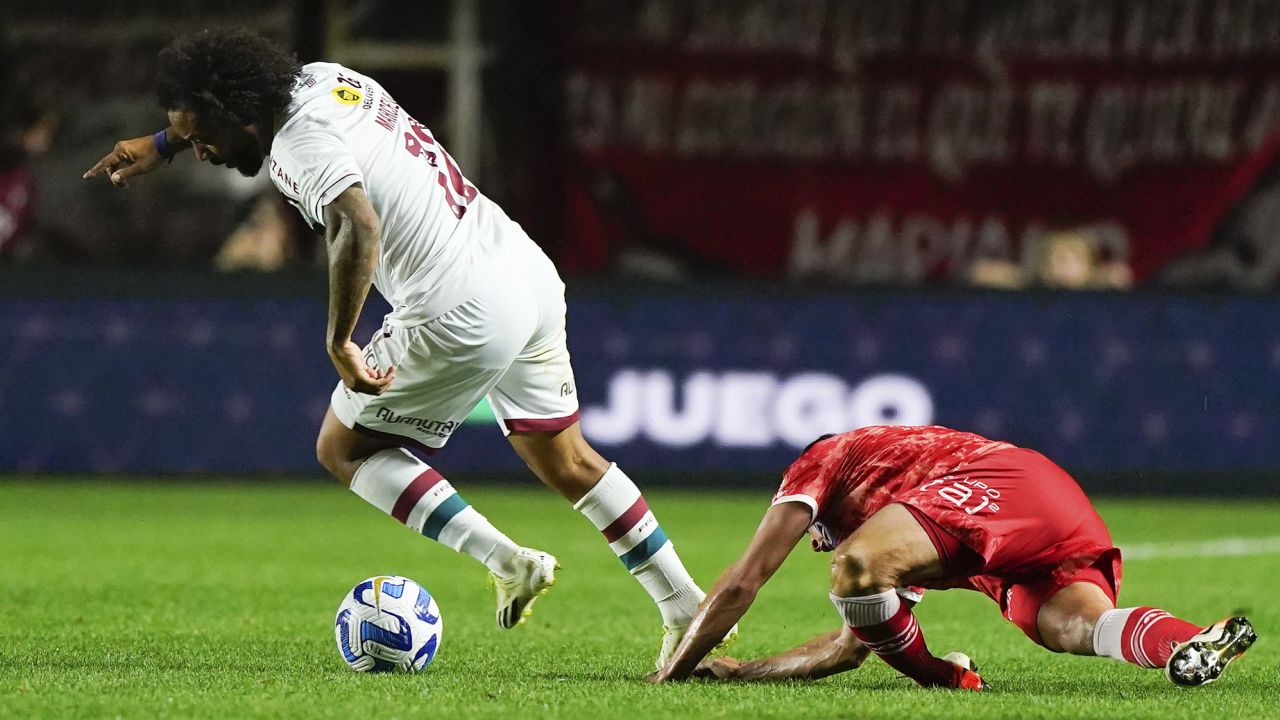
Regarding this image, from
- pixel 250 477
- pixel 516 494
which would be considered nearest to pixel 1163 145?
pixel 516 494

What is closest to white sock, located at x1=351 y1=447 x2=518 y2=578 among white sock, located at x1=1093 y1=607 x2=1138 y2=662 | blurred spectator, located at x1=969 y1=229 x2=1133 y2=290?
white sock, located at x1=1093 y1=607 x2=1138 y2=662

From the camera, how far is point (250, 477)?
12984mm

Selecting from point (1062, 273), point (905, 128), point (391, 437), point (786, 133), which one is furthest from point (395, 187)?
point (905, 128)

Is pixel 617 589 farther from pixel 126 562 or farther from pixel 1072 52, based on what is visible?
pixel 1072 52

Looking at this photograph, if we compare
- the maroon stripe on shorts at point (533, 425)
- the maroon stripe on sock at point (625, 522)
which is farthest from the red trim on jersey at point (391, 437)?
the maroon stripe on sock at point (625, 522)

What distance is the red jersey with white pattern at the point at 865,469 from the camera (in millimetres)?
5543

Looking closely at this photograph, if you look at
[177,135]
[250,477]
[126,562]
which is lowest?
Answer: [250,477]

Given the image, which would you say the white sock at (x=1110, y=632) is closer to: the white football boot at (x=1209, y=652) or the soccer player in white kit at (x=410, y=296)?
the white football boot at (x=1209, y=652)

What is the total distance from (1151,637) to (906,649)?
652 mm

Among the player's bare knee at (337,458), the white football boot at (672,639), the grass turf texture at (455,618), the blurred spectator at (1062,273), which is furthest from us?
the blurred spectator at (1062,273)

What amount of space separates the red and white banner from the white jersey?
387 inches

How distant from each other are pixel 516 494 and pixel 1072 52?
588 centimetres

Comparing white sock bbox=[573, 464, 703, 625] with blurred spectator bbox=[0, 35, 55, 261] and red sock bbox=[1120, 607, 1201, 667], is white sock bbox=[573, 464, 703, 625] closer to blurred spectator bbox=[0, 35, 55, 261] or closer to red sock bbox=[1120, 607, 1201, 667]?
red sock bbox=[1120, 607, 1201, 667]

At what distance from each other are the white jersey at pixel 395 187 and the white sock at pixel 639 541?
779mm
